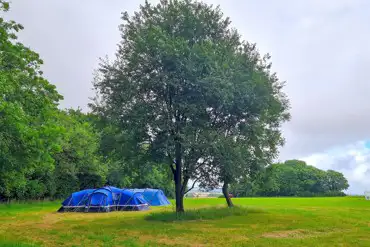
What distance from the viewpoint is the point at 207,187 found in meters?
21.8

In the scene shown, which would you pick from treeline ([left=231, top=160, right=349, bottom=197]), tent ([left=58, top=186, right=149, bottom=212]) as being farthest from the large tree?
treeline ([left=231, top=160, right=349, bottom=197])

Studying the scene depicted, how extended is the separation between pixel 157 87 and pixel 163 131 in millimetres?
2479

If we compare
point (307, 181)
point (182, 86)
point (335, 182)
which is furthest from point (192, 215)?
point (335, 182)

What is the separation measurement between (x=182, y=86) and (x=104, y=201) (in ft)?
50.6

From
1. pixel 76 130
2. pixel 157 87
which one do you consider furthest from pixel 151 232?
pixel 76 130

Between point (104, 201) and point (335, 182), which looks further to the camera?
point (335, 182)

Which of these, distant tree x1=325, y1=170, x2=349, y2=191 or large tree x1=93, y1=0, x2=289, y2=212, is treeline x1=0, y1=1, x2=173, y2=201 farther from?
distant tree x1=325, y1=170, x2=349, y2=191

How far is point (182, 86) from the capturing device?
20234 mm

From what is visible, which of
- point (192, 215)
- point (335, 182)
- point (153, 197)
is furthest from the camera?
point (335, 182)

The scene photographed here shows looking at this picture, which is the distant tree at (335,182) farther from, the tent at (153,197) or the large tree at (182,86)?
the large tree at (182,86)

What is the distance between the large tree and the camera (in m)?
19.7

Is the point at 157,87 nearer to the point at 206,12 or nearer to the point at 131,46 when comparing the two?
the point at 131,46

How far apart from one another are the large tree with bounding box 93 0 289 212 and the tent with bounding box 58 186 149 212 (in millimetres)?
10360

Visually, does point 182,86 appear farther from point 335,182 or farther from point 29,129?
point 335,182
